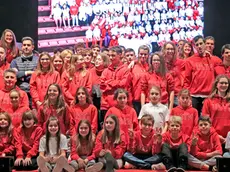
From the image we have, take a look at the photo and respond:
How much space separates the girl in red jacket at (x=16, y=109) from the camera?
5.94m

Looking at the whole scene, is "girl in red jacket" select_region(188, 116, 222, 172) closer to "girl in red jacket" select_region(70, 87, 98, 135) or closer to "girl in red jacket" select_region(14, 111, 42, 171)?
"girl in red jacket" select_region(70, 87, 98, 135)

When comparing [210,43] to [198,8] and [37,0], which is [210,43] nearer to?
[198,8]

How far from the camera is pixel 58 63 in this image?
650 centimetres

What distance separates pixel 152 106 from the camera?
6.04 meters

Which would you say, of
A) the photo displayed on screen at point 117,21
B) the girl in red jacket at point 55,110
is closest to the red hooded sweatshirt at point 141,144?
the girl in red jacket at point 55,110

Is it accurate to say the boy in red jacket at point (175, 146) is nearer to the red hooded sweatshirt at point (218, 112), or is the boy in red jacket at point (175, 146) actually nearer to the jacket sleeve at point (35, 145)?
the red hooded sweatshirt at point (218, 112)

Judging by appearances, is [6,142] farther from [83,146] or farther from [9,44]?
[9,44]

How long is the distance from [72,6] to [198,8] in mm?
2004

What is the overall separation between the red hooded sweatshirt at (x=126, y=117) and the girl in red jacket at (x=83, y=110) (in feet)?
0.59

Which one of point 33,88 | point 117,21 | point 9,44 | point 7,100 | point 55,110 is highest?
point 117,21

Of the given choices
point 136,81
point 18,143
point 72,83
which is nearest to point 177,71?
point 136,81

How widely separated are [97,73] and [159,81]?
820 millimetres

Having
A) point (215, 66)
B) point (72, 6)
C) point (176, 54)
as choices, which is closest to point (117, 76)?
point (176, 54)

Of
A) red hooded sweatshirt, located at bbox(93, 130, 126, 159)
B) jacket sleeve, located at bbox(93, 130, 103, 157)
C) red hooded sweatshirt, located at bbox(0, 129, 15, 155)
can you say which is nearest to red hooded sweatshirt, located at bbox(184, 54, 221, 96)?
red hooded sweatshirt, located at bbox(93, 130, 126, 159)
